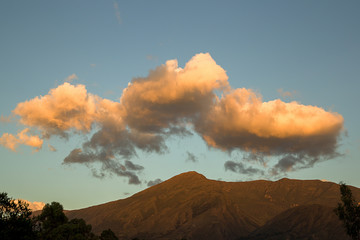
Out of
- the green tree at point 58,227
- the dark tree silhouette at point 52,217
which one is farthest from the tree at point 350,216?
the dark tree silhouette at point 52,217

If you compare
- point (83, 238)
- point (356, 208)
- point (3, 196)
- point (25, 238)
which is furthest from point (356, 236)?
point (3, 196)

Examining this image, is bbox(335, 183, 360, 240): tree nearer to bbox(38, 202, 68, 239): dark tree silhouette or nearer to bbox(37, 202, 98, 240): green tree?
bbox(37, 202, 98, 240): green tree

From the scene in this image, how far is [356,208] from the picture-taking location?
70.8 meters

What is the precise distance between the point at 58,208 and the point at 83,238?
18143 millimetres

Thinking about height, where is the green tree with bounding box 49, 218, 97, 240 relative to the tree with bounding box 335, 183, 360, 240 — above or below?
above

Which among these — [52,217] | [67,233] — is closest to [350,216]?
[67,233]

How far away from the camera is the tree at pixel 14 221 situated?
5316cm

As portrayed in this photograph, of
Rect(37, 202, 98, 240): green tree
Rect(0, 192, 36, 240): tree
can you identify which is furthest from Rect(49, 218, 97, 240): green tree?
Rect(0, 192, 36, 240): tree

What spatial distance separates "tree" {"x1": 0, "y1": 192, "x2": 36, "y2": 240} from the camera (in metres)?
53.2

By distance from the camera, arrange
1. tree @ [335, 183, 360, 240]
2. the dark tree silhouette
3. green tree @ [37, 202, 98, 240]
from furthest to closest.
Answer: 1. the dark tree silhouette
2. green tree @ [37, 202, 98, 240]
3. tree @ [335, 183, 360, 240]

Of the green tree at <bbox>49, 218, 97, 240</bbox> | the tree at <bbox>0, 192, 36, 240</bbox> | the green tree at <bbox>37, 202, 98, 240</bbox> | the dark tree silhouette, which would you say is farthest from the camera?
the dark tree silhouette

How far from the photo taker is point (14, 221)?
54719 mm

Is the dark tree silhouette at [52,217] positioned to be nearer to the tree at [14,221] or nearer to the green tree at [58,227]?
the green tree at [58,227]

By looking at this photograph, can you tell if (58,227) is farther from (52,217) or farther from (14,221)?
(14,221)
